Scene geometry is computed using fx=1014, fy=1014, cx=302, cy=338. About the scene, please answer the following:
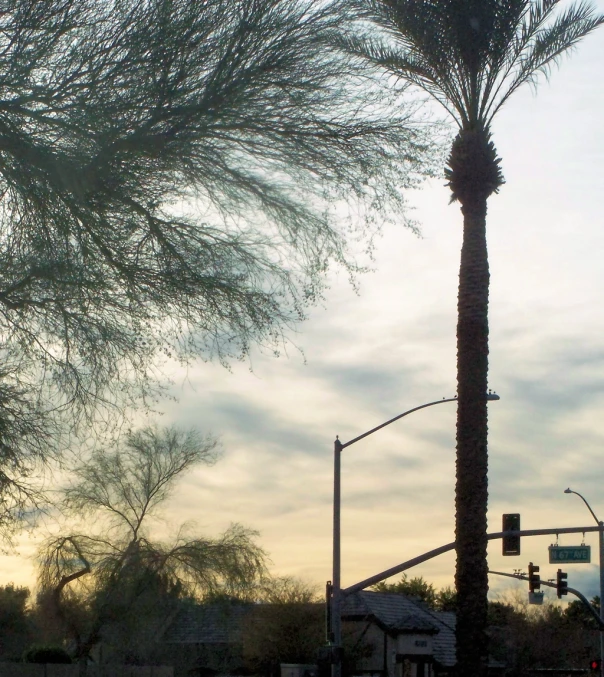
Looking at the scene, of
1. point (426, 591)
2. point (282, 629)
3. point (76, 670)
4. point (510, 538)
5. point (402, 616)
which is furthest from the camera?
point (426, 591)

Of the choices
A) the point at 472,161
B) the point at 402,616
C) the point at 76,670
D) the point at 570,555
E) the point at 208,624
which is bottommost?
the point at 76,670

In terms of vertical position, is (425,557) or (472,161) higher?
(472,161)

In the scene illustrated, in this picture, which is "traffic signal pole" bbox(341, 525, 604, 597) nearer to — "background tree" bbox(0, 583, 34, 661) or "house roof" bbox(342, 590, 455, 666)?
"house roof" bbox(342, 590, 455, 666)

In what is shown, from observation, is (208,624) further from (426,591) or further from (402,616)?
(426,591)

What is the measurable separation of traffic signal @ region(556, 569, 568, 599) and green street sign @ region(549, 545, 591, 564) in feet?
15.4

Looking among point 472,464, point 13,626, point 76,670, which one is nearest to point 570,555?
point 472,464

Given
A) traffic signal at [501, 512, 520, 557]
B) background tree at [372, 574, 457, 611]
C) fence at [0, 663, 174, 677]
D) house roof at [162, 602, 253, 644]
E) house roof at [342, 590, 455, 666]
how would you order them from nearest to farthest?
traffic signal at [501, 512, 520, 557], fence at [0, 663, 174, 677], house roof at [162, 602, 253, 644], house roof at [342, 590, 455, 666], background tree at [372, 574, 457, 611]

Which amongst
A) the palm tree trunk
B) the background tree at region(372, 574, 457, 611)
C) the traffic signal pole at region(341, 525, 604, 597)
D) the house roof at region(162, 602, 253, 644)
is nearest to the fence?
the house roof at region(162, 602, 253, 644)

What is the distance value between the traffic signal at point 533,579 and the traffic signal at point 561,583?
909mm

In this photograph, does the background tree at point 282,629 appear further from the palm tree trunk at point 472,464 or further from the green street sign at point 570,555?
the palm tree trunk at point 472,464

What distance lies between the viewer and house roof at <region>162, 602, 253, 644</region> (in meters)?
37.0

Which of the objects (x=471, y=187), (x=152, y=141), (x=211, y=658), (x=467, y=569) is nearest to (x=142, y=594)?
(x=211, y=658)

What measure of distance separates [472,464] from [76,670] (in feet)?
53.2

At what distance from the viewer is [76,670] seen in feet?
101
